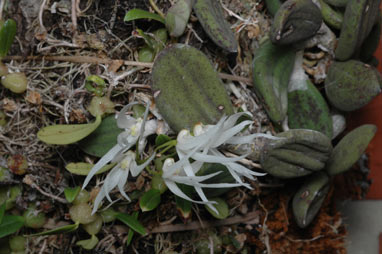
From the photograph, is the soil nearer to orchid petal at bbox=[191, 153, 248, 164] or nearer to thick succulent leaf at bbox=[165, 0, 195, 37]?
thick succulent leaf at bbox=[165, 0, 195, 37]

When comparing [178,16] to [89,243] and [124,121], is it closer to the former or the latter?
[124,121]

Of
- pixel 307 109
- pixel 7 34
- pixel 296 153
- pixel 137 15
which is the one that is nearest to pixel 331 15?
pixel 307 109

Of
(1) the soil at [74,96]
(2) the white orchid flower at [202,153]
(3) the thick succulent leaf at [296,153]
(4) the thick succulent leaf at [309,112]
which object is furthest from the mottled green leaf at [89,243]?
(4) the thick succulent leaf at [309,112]

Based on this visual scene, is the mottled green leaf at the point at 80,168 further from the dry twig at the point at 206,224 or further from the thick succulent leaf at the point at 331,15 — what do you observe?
the thick succulent leaf at the point at 331,15

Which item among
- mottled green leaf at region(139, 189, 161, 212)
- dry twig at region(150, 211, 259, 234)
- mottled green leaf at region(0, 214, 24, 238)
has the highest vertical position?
mottled green leaf at region(139, 189, 161, 212)

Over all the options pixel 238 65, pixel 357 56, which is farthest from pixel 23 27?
pixel 357 56

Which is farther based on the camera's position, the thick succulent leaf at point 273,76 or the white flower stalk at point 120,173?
the thick succulent leaf at point 273,76

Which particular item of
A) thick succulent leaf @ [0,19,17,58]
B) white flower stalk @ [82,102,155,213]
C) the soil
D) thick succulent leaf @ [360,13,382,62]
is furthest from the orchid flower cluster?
thick succulent leaf @ [360,13,382,62]
